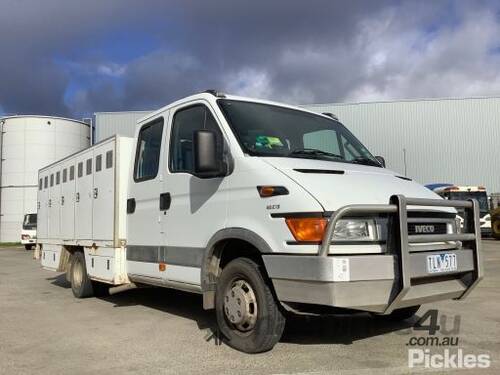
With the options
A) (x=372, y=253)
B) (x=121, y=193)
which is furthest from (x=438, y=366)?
(x=121, y=193)

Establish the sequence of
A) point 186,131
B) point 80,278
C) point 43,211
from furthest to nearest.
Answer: point 43,211, point 80,278, point 186,131

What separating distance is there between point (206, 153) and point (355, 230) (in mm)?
1596

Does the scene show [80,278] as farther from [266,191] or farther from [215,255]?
[266,191]

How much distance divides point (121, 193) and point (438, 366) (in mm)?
4610

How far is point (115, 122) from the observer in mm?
39438

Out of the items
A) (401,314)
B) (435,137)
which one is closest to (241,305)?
(401,314)

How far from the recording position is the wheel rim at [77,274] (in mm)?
9073

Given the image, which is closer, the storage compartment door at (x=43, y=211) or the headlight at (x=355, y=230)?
the headlight at (x=355, y=230)

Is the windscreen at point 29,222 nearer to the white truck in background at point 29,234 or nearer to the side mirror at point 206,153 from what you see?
the white truck in background at point 29,234

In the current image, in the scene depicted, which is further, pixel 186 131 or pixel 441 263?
pixel 186 131

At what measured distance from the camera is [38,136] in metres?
38.4

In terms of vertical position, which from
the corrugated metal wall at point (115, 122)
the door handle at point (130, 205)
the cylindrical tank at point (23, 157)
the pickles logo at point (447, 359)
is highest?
the corrugated metal wall at point (115, 122)

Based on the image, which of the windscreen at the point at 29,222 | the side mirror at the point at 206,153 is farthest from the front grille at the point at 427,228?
the windscreen at the point at 29,222

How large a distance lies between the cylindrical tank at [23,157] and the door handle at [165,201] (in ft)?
111
